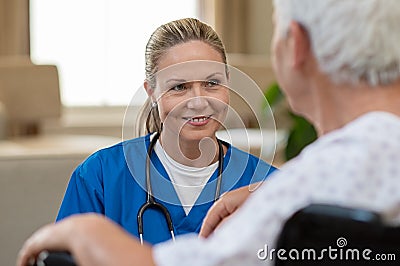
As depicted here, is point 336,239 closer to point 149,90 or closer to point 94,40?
point 149,90

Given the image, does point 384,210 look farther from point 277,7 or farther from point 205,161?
point 205,161

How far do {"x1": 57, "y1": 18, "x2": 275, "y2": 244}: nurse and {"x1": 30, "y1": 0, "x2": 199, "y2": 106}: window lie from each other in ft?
Answer: 16.0

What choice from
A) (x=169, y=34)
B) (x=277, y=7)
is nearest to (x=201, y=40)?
(x=169, y=34)

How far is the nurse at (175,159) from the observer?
6.26 ft

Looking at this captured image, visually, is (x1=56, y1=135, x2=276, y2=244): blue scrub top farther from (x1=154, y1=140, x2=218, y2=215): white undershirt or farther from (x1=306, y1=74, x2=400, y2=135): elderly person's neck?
(x1=306, y1=74, x2=400, y2=135): elderly person's neck

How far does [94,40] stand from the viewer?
6906 mm

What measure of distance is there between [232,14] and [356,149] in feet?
19.9

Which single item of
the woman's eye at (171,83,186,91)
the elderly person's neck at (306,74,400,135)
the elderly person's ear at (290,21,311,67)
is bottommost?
the woman's eye at (171,83,186,91)

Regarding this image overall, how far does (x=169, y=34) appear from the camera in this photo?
2.05 meters

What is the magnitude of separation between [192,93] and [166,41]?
201 millimetres

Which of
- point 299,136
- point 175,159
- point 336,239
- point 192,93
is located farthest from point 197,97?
point 299,136

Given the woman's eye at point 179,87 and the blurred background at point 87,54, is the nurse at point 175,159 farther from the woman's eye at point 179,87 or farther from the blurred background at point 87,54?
the blurred background at point 87,54

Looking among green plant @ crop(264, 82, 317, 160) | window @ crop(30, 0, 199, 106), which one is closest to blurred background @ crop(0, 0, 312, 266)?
window @ crop(30, 0, 199, 106)

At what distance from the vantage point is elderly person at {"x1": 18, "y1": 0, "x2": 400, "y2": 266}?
1101mm
